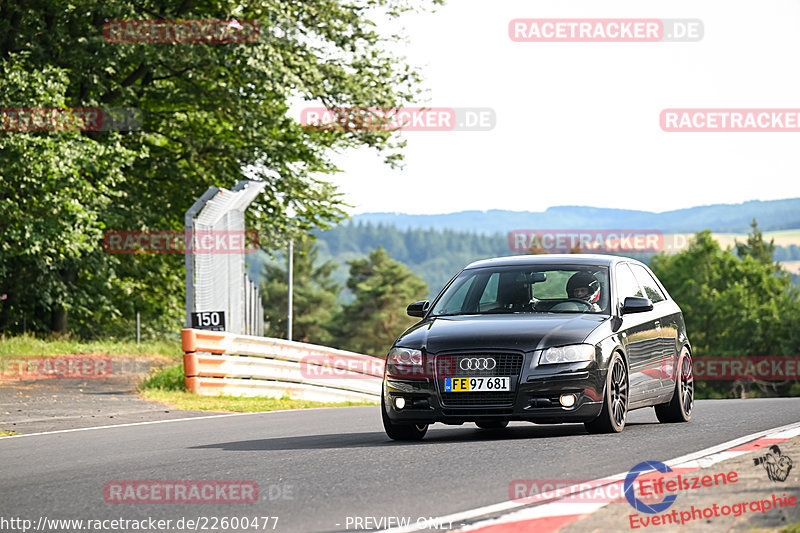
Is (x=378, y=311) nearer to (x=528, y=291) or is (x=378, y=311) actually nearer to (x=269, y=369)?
(x=269, y=369)

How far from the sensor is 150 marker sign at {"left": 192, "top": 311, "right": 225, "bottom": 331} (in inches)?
722

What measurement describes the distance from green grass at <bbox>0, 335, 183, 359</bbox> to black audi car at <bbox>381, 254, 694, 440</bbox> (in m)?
13.8

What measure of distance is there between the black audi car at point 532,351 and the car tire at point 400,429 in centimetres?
1

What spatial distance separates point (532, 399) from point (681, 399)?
10.5 feet

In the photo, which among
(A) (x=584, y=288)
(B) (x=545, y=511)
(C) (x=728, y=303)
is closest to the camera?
(B) (x=545, y=511)

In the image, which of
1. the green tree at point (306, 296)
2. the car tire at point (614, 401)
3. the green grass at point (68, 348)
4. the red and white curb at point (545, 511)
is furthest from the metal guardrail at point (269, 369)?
the green tree at point (306, 296)

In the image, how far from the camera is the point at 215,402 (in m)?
16.9

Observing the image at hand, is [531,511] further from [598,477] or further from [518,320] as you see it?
[518,320]

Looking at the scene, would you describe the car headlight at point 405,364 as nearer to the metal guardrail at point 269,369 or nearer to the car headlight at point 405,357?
the car headlight at point 405,357

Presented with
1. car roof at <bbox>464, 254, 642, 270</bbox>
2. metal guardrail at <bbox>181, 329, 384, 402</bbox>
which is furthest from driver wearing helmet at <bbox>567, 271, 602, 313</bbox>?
metal guardrail at <bbox>181, 329, 384, 402</bbox>

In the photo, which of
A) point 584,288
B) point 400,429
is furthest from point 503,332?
point 584,288

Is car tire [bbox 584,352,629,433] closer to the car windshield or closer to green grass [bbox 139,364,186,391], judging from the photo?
the car windshield

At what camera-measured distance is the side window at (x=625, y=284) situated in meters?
10.9

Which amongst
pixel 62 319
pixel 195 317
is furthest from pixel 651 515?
pixel 62 319
